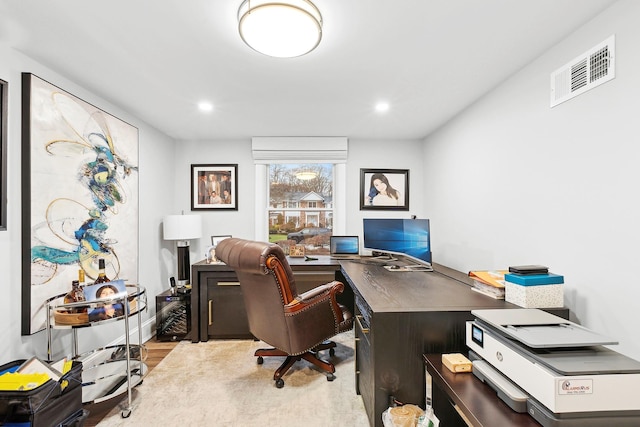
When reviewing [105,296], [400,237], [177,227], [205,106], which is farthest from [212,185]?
[400,237]

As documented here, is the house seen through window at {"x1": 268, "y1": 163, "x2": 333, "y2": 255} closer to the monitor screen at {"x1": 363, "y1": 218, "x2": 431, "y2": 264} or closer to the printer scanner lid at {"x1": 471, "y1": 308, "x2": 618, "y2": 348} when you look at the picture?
the monitor screen at {"x1": 363, "y1": 218, "x2": 431, "y2": 264}

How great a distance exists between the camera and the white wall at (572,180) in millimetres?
1356

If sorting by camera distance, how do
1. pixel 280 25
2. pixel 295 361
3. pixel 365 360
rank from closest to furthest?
pixel 280 25 < pixel 365 360 < pixel 295 361

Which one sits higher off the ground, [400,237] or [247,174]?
[247,174]

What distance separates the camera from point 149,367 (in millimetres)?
2566

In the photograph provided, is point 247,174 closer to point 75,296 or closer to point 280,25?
point 75,296

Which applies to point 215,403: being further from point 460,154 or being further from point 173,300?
point 460,154

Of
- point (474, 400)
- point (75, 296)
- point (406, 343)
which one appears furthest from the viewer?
point (75, 296)

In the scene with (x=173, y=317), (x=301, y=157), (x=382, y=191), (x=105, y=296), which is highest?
(x=301, y=157)

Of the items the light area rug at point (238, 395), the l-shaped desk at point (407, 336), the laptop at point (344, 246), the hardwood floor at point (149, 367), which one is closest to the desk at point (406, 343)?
the l-shaped desk at point (407, 336)

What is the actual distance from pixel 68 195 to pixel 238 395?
6.22 ft

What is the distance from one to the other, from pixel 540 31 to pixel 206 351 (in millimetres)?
3510

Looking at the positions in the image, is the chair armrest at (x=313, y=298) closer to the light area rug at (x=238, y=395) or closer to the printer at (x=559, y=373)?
the light area rug at (x=238, y=395)

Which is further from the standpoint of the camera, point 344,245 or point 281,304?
point 344,245
